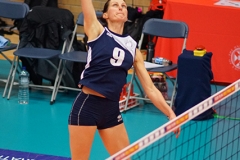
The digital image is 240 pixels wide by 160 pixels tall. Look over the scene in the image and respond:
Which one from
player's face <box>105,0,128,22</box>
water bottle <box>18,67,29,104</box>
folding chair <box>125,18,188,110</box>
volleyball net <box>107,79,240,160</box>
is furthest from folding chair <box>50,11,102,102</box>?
player's face <box>105,0,128,22</box>

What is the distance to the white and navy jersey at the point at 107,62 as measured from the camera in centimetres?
454

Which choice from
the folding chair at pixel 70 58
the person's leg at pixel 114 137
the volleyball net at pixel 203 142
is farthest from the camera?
the folding chair at pixel 70 58

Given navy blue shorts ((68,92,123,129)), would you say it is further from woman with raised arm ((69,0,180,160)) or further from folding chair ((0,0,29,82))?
folding chair ((0,0,29,82))

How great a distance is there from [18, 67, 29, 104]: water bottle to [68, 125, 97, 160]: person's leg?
4113mm

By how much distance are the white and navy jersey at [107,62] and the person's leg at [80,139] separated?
318mm

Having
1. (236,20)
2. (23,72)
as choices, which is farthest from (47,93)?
(236,20)

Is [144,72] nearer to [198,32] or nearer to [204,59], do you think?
[204,59]

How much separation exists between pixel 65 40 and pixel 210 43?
2491mm

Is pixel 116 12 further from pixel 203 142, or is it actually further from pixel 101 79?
pixel 203 142

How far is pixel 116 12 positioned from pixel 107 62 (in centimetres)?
41

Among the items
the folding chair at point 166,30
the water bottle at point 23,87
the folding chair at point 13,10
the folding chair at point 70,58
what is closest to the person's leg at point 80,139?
the folding chair at point 70,58

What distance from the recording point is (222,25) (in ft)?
31.3

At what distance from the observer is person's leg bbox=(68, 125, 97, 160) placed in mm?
4578

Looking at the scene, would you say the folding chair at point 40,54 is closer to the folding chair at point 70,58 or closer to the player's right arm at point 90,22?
the folding chair at point 70,58
